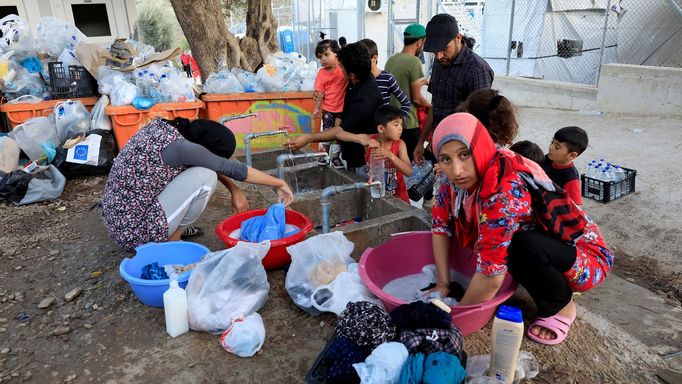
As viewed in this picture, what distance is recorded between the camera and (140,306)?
101 inches

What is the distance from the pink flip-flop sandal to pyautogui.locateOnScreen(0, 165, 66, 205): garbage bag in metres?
4.36

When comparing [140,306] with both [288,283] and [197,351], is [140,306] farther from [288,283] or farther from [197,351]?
[288,283]

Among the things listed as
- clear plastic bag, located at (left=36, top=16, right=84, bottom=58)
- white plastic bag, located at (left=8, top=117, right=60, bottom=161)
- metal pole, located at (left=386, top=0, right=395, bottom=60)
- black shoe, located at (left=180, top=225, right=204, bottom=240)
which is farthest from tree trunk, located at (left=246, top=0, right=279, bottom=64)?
black shoe, located at (left=180, top=225, right=204, bottom=240)

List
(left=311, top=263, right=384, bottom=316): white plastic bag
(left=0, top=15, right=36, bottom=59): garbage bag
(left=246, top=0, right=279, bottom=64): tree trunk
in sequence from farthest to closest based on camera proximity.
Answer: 1. (left=246, top=0, right=279, bottom=64): tree trunk
2. (left=0, top=15, right=36, bottom=59): garbage bag
3. (left=311, top=263, right=384, bottom=316): white plastic bag

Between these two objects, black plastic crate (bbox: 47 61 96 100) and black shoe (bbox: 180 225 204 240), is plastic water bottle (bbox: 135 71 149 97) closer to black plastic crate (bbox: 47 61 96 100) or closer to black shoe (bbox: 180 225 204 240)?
black plastic crate (bbox: 47 61 96 100)

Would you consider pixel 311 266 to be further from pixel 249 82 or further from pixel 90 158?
pixel 249 82

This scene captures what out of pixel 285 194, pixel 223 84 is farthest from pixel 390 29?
pixel 285 194

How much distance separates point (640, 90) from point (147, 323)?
7.54m

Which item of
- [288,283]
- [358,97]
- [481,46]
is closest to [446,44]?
[358,97]

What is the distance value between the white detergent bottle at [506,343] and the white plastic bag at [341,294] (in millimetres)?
600

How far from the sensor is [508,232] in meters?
1.93

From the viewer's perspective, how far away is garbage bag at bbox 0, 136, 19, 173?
464 centimetres

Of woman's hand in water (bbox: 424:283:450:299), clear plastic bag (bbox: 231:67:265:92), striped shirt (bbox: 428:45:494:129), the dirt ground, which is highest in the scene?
striped shirt (bbox: 428:45:494:129)

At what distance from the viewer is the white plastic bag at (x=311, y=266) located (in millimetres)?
2488
